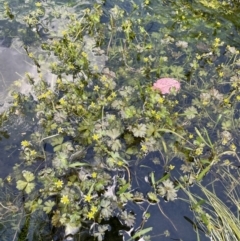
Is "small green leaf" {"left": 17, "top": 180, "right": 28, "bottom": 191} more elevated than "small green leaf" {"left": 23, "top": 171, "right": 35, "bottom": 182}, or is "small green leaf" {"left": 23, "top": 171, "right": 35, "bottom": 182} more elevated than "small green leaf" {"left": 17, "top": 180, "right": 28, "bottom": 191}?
"small green leaf" {"left": 23, "top": 171, "right": 35, "bottom": 182}

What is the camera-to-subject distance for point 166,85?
3.72m

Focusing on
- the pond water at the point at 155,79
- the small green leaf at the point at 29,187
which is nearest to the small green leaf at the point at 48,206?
the pond water at the point at 155,79

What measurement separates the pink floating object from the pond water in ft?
0.27

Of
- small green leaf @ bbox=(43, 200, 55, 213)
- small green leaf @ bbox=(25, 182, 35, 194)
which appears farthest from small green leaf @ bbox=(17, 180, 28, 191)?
small green leaf @ bbox=(43, 200, 55, 213)

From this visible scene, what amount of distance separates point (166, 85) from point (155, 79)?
20 cm

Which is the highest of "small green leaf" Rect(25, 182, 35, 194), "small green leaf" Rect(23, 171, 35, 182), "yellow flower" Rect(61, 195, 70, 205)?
"yellow flower" Rect(61, 195, 70, 205)

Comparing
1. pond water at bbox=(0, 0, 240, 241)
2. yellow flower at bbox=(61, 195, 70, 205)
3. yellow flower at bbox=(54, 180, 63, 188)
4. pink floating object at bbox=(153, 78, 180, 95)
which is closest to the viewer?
yellow flower at bbox=(61, 195, 70, 205)

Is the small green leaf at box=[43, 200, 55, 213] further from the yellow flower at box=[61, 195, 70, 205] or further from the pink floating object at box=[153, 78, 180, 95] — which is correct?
the pink floating object at box=[153, 78, 180, 95]

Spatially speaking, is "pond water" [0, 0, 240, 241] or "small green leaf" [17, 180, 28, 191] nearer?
"small green leaf" [17, 180, 28, 191]

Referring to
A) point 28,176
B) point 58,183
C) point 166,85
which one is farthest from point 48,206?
point 166,85

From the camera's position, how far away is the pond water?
3.05 m

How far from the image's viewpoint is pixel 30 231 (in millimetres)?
2799

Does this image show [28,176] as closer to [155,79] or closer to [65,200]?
[65,200]

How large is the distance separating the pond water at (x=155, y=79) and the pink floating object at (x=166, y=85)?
8 centimetres
